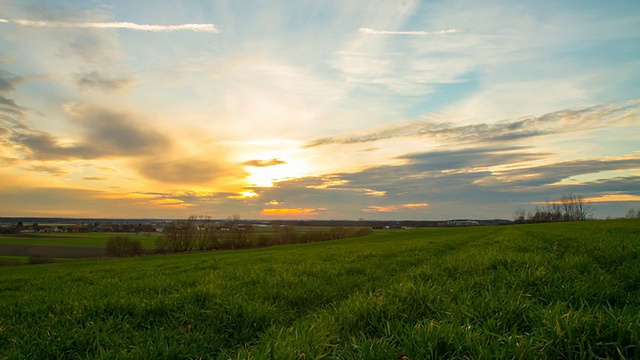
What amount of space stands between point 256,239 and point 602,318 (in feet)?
339

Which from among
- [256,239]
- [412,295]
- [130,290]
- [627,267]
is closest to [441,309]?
[412,295]

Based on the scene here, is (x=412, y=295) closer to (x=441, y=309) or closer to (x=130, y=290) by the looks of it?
(x=441, y=309)

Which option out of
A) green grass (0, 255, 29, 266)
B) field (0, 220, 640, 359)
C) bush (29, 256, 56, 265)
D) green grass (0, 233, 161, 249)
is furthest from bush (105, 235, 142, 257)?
field (0, 220, 640, 359)

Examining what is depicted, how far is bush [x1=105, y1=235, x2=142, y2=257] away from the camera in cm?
8774

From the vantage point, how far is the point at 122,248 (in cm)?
8856

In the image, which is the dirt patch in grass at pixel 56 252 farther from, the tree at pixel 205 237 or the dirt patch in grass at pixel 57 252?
the tree at pixel 205 237

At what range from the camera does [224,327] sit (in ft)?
17.6

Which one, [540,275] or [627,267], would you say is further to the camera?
[627,267]

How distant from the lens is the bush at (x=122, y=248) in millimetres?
87738

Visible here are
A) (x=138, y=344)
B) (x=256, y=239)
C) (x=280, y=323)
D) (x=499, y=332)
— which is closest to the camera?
(x=499, y=332)

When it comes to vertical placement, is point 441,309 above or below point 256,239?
above

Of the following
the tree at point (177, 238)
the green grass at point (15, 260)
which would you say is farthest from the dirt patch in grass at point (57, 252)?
the tree at point (177, 238)

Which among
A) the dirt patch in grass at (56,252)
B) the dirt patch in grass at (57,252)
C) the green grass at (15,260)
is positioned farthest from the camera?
the dirt patch in grass at (56,252)

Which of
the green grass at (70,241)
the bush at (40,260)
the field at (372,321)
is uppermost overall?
the field at (372,321)
